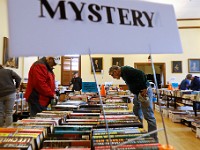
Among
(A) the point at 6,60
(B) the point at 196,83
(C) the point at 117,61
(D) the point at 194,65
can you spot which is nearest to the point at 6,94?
(A) the point at 6,60

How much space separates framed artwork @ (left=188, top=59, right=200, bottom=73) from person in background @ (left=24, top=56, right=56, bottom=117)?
10607mm

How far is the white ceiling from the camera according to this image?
9332mm

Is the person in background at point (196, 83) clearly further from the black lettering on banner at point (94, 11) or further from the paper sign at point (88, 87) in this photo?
the black lettering on banner at point (94, 11)

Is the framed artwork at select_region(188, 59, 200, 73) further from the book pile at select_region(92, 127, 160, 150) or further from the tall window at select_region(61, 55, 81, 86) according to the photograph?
the book pile at select_region(92, 127, 160, 150)

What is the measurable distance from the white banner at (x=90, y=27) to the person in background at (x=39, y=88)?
164 centimetres

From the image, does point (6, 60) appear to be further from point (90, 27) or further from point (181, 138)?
point (90, 27)

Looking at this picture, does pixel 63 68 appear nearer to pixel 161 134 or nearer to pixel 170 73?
pixel 170 73

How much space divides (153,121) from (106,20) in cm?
244

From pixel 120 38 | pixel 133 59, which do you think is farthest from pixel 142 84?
pixel 133 59

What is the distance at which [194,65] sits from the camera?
1183 cm

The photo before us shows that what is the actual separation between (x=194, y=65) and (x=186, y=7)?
3164mm

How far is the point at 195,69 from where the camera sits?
1182 centimetres

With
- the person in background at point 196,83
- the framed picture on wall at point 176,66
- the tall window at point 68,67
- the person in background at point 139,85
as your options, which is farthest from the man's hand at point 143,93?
the framed picture on wall at point 176,66

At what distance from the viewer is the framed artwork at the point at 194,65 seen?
11.8 m
